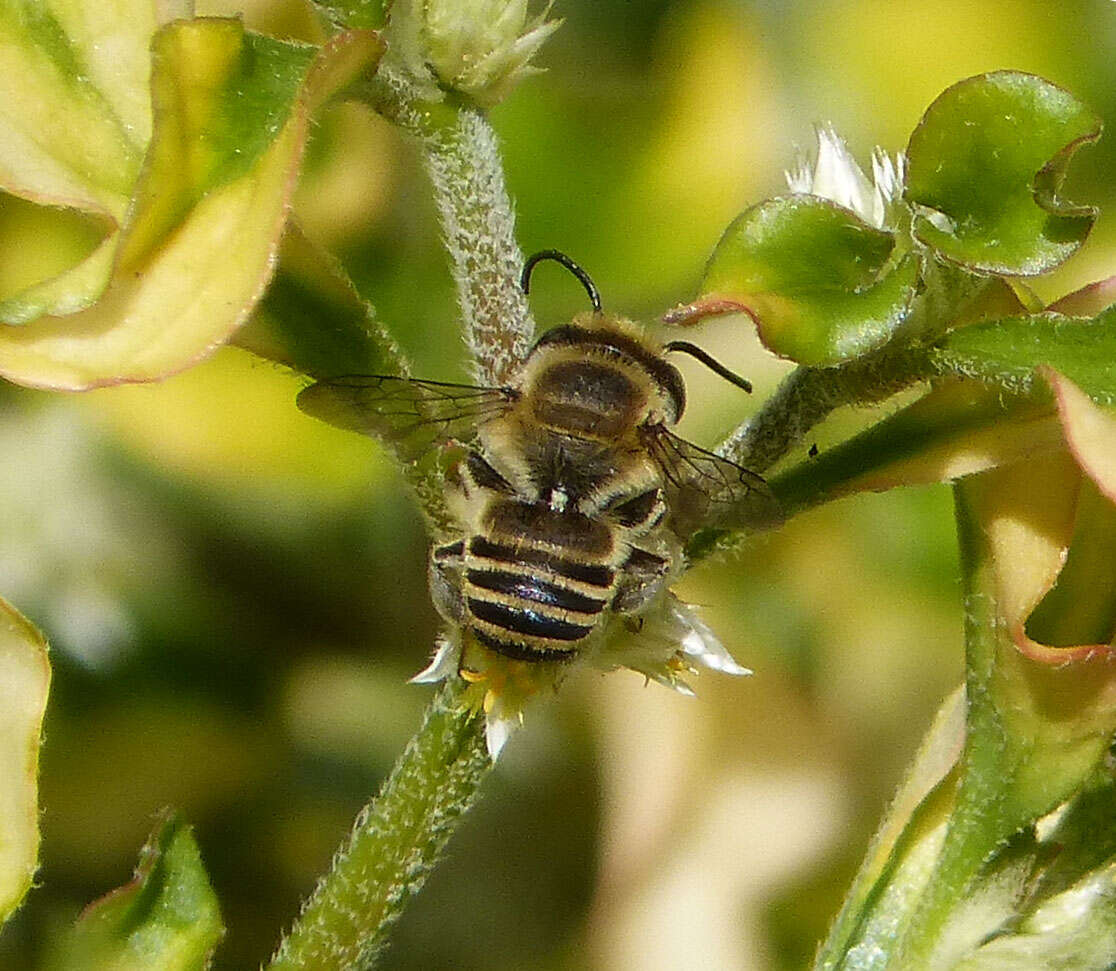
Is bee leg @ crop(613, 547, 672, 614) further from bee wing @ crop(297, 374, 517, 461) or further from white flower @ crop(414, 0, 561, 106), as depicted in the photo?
white flower @ crop(414, 0, 561, 106)

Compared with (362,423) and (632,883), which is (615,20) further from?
(362,423)

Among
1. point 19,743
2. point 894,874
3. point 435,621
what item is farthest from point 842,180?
point 435,621

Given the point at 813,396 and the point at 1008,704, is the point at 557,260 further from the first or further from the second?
the point at 1008,704

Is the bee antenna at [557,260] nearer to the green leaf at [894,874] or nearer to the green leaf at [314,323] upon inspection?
the green leaf at [314,323]

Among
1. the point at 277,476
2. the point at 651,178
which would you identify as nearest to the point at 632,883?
the point at 277,476

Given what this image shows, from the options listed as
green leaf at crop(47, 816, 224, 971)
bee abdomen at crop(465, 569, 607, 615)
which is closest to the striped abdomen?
bee abdomen at crop(465, 569, 607, 615)

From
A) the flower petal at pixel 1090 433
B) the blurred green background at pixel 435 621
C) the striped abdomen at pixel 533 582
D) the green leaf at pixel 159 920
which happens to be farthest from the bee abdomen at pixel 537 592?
the blurred green background at pixel 435 621
